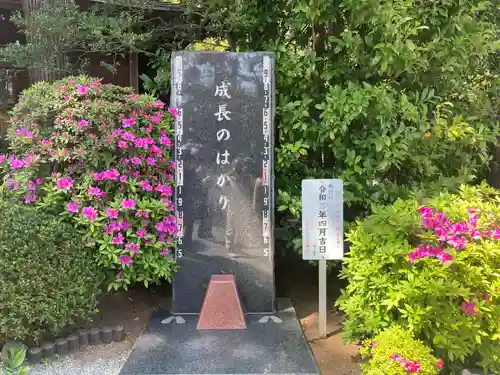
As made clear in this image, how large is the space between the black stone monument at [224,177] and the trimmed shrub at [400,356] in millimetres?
1404

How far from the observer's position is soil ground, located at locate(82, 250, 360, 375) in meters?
3.68

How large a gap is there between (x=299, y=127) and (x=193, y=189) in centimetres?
118

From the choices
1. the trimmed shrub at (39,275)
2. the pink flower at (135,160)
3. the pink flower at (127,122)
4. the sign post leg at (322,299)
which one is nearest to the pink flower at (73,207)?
the trimmed shrub at (39,275)

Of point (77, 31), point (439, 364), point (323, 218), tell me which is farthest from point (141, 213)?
point (439, 364)

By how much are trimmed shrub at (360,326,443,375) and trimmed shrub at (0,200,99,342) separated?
2282 millimetres

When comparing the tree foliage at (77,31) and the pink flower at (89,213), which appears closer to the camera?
the pink flower at (89,213)

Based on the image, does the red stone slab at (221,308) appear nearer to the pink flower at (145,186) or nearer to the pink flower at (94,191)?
the pink flower at (145,186)

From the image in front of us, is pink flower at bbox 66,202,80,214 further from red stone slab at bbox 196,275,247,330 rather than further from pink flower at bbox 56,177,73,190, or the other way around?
red stone slab at bbox 196,275,247,330

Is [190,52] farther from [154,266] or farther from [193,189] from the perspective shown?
[154,266]

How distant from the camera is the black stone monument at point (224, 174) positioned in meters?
4.26

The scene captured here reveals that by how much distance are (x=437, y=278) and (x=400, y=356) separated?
556 millimetres

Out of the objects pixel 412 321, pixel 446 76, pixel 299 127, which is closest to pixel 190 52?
pixel 299 127

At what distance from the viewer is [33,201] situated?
151 inches

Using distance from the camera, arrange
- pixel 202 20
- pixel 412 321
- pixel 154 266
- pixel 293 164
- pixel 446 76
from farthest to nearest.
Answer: pixel 202 20 → pixel 293 164 → pixel 446 76 → pixel 154 266 → pixel 412 321
